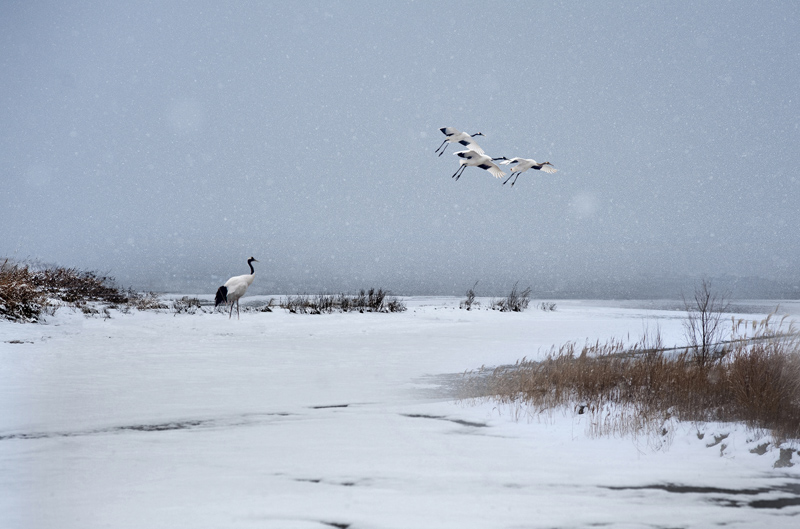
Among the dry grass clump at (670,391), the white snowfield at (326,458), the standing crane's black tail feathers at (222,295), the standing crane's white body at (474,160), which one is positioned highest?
the standing crane's white body at (474,160)

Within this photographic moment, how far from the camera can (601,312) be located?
76.7ft

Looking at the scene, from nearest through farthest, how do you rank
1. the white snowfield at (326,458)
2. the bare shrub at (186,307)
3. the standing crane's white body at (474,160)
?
1. the white snowfield at (326,458)
2. the standing crane's white body at (474,160)
3. the bare shrub at (186,307)

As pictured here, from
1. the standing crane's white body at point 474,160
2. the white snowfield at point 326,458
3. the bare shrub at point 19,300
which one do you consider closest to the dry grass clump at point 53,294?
the bare shrub at point 19,300

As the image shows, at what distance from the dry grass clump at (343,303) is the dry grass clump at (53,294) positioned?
412 cm

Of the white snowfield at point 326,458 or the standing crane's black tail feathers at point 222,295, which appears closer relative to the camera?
the white snowfield at point 326,458

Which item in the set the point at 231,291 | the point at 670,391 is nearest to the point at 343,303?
the point at 231,291

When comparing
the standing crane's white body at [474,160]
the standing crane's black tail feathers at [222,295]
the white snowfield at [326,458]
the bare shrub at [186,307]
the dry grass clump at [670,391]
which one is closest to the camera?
the white snowfield at [326,458]

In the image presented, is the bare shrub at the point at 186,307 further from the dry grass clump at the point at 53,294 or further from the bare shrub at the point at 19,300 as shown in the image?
the bare shrub at the point at 19,300

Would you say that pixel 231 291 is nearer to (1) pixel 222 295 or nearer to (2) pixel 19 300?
(1) pixel 222 295

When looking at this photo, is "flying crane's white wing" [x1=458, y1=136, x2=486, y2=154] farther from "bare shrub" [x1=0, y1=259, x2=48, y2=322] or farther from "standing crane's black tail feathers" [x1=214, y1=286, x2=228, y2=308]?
"bare shrub" [x1=0, y1=259, x2=48, y2=322]

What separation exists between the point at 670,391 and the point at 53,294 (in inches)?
593

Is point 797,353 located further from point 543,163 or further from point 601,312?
point 601,312

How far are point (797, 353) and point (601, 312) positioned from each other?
17446mm

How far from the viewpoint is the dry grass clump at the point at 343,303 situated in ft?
65.4
